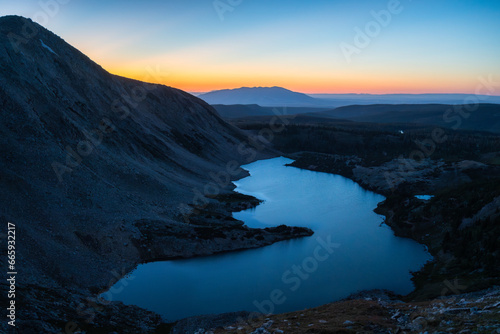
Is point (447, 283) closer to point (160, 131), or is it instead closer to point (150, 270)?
point (150, 270)

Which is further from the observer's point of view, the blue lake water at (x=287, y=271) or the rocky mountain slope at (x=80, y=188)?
the blue lake water at (x=287, y=271)

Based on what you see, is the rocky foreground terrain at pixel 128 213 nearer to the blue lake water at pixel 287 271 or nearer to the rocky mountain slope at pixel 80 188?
the rocky mountain slope at pixel 80 188

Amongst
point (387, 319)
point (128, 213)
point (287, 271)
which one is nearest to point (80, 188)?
point (128, 213)

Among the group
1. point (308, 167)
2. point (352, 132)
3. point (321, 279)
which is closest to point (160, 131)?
point (308, 167)

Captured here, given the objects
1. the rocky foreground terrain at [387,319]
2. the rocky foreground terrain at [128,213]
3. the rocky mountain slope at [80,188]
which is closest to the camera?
A: the rocky foreground terrain at [387,319]

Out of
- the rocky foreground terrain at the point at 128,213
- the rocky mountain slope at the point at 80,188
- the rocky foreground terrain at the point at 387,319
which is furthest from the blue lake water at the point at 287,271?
the rocky foreground terrain at the point at 387,319

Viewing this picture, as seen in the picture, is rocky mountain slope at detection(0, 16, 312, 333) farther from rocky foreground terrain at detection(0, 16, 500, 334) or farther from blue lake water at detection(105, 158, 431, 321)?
blue lake water at detection(105, 158, 431, 321)

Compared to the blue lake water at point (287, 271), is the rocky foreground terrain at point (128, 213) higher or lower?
higher

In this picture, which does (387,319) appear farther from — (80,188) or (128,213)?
(80,188)
